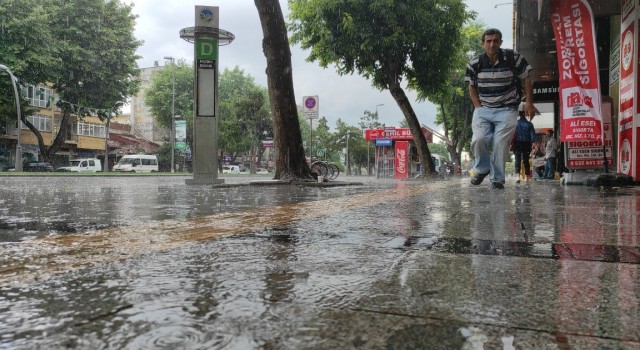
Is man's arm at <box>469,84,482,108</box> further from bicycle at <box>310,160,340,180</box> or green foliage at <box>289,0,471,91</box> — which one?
green foliage at <box>289,0,471,91</box>

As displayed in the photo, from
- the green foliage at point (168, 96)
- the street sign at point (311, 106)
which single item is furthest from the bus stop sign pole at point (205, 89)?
the green foliage at point (168, 96)

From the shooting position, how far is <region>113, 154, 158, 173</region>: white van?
49656 mm

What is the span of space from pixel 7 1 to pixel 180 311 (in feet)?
125

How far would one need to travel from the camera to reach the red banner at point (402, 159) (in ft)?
108

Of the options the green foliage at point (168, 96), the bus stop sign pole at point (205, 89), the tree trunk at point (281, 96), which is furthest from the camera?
the green foliage at point (168, 96)

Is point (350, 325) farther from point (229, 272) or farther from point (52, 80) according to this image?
point (52, 80)

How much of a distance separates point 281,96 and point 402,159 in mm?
23029

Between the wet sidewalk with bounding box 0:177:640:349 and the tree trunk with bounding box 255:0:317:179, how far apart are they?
7.95 meters

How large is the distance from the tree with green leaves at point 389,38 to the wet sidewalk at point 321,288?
17747mm

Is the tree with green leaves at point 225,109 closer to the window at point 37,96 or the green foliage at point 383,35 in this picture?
the window at point 37,96

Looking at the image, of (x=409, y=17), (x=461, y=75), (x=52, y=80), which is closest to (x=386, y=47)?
(x=409, y=17)

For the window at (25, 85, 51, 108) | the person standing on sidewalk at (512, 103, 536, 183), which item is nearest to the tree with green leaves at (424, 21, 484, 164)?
the person standing on sidewalk at (512, 103, 536, 183)

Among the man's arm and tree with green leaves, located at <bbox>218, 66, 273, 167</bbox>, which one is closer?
the man's arm

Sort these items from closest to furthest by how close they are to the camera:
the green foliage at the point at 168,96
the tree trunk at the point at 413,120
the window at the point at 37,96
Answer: the tree trunk at the point at 413,120
the window at the point at 37,96
the green foliage at the point at 168,96
